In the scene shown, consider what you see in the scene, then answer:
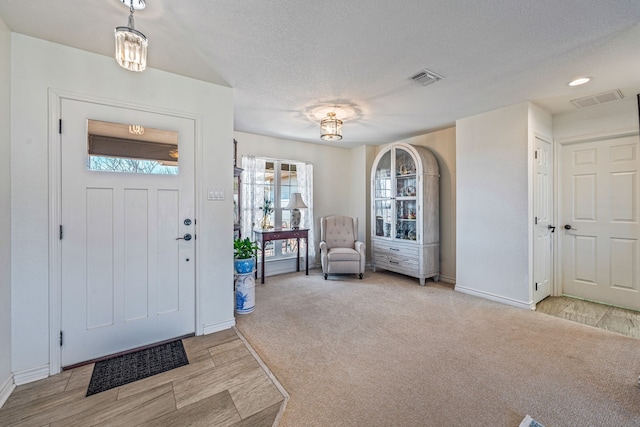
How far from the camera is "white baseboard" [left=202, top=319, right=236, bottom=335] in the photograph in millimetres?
2521

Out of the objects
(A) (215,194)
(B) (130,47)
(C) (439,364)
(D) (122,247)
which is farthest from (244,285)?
(B) (130,47)

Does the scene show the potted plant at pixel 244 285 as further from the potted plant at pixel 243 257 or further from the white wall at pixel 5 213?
the white wall at pixel 5 213

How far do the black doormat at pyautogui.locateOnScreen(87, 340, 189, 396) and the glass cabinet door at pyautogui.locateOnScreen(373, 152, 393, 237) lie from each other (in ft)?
11.2

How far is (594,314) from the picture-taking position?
294 cm

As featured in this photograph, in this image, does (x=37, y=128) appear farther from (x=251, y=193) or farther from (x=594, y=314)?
(x=594, y=314)

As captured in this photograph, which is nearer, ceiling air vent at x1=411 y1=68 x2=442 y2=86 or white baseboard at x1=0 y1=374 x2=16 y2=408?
white baseboard at x1=0 y1=374 x2=16 y2=408

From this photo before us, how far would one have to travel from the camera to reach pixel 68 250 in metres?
1.99

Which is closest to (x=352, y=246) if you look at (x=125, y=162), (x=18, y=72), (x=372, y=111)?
(x=372, y=111)

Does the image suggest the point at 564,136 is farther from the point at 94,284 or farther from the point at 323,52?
the point at 94,284

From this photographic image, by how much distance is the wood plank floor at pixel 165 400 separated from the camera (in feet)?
4.97

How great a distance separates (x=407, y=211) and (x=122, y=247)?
12.2 ft

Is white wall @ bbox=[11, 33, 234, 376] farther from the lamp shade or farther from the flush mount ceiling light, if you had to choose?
the lamp shade

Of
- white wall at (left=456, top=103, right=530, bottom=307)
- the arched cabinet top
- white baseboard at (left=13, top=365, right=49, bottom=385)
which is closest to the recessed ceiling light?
white wall at (left=456, top=103, right=530, bottom=307)

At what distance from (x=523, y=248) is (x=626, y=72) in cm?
184
